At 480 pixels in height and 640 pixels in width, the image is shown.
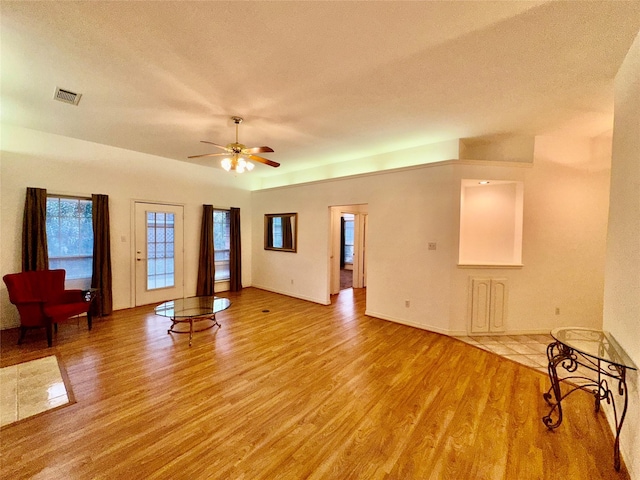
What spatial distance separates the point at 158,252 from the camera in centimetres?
532

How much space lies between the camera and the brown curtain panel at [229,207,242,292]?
6.38 meters

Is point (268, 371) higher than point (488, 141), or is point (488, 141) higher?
point (488, 141)

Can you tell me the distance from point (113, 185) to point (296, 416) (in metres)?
4.99

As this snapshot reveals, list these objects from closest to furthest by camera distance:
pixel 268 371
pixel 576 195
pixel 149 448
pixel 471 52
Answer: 1. pixel 149 448
2. pixel 471 52
3. pixel 268 371
4. pixel 576 195

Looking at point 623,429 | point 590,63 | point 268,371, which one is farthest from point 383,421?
point 590,63

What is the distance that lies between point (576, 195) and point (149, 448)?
559 centimetres

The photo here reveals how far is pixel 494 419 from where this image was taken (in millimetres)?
2092

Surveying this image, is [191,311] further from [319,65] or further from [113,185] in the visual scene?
[319,65]

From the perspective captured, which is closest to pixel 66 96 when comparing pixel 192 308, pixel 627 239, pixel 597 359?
pixel 192 308

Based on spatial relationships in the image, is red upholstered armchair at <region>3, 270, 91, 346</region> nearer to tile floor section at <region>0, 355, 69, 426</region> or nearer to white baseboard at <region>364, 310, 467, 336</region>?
tile floor section at <region>0, 355, 69, 426</region>

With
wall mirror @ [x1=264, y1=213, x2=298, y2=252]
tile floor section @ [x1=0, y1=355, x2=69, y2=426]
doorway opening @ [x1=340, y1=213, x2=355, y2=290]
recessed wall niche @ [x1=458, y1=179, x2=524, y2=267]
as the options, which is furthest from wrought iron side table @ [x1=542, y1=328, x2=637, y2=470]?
doorway opening @ [x1=340, y1=213, x2=355, y2=290]

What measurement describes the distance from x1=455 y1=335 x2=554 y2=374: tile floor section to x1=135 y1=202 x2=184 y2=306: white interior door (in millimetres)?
5431

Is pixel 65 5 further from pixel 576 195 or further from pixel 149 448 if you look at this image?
pixel 576 195

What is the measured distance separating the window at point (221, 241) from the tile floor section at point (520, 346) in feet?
16.9
